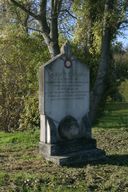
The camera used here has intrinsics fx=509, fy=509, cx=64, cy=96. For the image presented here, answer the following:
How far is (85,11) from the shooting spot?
19625 millimetres

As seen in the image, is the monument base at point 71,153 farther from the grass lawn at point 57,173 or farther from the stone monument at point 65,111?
the grass lawn at point 57,173

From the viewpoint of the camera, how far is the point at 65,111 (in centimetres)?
1112

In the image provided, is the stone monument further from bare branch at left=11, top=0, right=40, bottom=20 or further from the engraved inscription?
bare branch at left=11, top=0, right=40, bottom=20

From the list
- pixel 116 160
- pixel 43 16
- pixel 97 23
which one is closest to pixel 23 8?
pixel 43 16

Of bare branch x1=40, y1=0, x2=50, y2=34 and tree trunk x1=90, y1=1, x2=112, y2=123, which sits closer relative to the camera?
tree trunk x1=90, y1=1, x2=112, y2=123

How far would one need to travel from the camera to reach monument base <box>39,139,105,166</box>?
1056cm

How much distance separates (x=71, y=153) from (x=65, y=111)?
3.03ft

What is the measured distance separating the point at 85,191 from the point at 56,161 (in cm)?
217

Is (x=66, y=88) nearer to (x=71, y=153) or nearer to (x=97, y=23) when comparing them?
(x=71, y=153)

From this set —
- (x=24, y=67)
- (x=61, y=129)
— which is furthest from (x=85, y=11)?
(x=61, y=129)

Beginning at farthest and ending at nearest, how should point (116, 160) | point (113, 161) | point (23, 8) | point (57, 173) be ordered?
point (23, 8) < point (116, 160) < point (113, 161) < point (57, 173)

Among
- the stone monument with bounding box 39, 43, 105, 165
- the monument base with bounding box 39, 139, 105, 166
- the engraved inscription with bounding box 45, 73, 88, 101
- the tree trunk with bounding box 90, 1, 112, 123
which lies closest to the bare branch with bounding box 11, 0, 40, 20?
the tree trunk with bounding box 90, 1, 112, 123

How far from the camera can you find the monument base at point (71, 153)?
10.6 metres

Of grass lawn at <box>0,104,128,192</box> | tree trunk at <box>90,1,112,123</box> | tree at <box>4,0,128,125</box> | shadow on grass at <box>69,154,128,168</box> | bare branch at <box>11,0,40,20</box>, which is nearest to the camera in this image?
grass lawn at <box>0,104,128,192</box>
